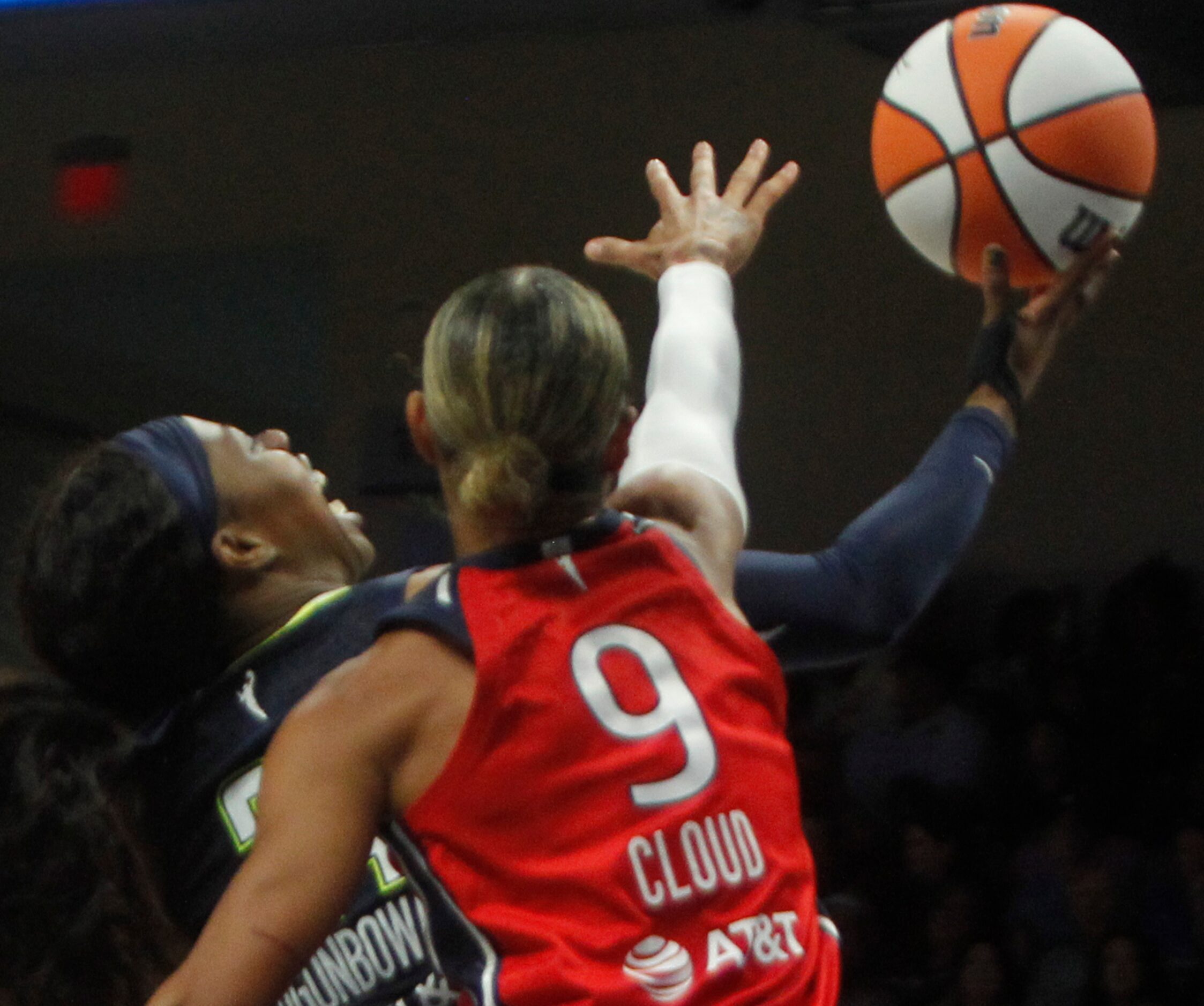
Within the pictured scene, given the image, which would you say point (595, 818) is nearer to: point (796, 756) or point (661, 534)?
point (661, 534)

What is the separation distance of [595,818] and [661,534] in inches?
9.3

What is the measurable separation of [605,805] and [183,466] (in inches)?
29.3

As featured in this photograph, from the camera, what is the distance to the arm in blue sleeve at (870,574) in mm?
1653

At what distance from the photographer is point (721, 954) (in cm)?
132

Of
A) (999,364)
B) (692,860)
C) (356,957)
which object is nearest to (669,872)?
(692,860)

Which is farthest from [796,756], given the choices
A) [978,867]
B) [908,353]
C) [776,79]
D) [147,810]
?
[147,810]

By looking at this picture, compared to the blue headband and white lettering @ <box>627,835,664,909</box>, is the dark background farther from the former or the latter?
white lettering @ <box>627,835,664,909</box>

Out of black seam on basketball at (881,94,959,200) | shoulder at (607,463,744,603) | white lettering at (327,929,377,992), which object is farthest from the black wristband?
white lettering at (327,929,377,992)

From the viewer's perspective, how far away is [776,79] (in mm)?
5430

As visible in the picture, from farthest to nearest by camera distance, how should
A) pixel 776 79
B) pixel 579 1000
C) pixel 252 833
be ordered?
pixel 776 79 → pixel 252 833 → pixel 579 1000

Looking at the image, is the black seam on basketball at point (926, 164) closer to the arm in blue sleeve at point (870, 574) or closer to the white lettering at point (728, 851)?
the arm in blue sleeve at point (870, 574)

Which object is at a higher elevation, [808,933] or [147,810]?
[808,933]

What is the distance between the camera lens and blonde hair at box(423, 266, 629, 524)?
1.34 meters

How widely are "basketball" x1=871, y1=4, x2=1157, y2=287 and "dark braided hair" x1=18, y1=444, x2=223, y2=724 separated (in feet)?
3.06
